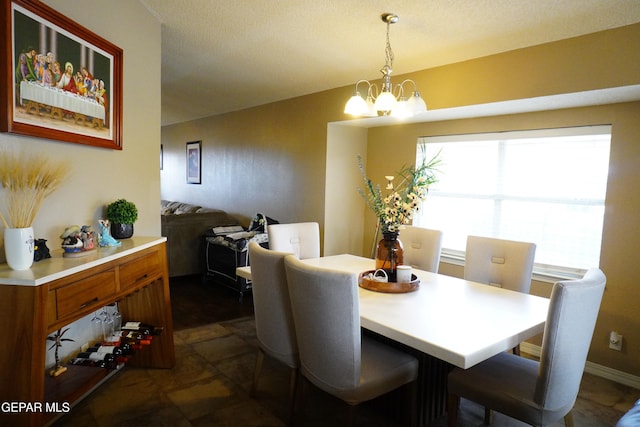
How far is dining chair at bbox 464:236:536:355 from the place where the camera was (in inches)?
93.4

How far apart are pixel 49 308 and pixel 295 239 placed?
5.82 ft

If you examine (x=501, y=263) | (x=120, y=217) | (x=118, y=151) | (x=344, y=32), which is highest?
(x=344, y=32)

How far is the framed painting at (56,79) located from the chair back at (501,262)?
8.07ft

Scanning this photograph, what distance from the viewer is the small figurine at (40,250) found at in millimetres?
1748

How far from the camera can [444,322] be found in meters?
1.68

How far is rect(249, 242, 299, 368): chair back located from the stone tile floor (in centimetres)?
41

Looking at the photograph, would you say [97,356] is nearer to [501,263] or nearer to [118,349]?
[118,349]

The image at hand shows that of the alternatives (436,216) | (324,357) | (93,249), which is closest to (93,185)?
(93,249)

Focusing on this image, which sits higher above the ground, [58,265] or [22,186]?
[22,186]

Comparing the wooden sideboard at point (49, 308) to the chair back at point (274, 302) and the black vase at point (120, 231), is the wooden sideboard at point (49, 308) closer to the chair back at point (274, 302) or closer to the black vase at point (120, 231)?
the black vase at point (120, 231)

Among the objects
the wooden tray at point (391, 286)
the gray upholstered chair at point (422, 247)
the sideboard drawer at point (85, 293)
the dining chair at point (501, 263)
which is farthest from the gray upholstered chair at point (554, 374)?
the sideboard drawer at point (85, 293)

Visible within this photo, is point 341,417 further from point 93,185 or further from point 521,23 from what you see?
point 521,23

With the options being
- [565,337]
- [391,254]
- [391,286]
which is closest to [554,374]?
[565,337]

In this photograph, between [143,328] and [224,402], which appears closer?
[224,402]
